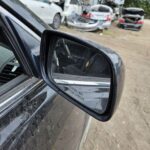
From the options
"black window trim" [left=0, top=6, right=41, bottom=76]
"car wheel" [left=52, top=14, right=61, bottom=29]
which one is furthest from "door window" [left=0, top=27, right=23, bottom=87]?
"car wheel" [left=52, top=14, right=61, bottom=29]

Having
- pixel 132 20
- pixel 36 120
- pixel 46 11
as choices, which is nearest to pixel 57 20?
pixel 46 11

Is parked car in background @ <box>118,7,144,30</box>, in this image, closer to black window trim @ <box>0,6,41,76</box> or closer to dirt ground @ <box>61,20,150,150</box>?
dirt ground @ <box>61,20,150,150</box>

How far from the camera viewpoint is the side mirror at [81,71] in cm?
129

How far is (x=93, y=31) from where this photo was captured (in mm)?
14109

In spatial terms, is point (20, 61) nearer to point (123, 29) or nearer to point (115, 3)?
point (123, 29)

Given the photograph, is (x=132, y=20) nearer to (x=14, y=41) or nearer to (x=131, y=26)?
(x=131, y=26)

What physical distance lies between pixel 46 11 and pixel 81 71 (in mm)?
11459

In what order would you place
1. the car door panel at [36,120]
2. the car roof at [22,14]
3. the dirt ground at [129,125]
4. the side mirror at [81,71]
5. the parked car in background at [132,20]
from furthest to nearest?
the parked car in background at [132,20], the dirt ground at [129,125], the car roof at [22,14], the side mirror at [81,71], the car door panel at [36,120]

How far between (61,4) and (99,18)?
258 cm

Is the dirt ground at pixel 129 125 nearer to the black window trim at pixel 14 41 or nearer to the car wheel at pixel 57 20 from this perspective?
the black window trim at pixel 14 41

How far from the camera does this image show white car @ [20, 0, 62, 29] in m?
11.8

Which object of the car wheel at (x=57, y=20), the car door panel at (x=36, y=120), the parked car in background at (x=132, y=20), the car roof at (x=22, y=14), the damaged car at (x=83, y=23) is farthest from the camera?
the parked car in background at (x=132, y=20)

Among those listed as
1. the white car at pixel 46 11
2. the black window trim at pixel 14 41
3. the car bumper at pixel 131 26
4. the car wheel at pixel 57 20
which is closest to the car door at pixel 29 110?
the black window trim at pixel 14 41

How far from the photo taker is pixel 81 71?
4.74 feet
